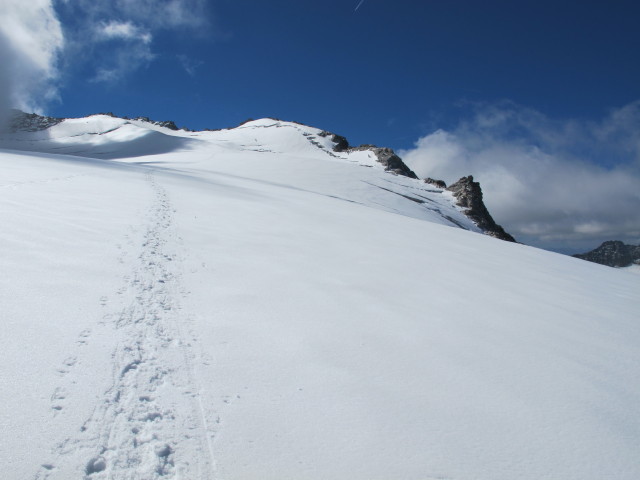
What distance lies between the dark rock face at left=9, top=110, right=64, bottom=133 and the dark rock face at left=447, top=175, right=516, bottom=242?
326 ft

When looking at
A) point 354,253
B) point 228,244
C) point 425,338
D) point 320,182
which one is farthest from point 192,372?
point 320,182

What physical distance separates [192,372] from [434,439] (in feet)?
6.75

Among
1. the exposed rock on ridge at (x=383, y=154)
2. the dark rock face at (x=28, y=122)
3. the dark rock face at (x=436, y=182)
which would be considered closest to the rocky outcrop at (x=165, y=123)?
the dark rock face at (x=28, y=122)

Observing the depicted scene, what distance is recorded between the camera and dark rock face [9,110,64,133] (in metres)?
97.9

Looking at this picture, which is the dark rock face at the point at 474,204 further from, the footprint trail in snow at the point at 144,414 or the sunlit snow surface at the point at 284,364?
the footprint trail in snow at the point at 144,414

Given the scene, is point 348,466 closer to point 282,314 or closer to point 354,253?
point 282,314

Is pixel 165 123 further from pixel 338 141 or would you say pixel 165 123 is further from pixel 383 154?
pixel 383 154

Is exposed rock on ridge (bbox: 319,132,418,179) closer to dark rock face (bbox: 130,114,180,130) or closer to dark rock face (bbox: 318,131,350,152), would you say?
dark rock face (bbox: 318,131,350,152)

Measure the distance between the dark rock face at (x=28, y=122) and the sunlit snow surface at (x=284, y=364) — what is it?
4474 inches

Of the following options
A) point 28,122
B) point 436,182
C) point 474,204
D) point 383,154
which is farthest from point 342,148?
point 28,122

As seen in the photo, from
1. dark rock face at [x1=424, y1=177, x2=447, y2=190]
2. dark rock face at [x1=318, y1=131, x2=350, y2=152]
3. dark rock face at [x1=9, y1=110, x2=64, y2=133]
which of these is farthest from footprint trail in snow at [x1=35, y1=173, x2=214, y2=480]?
dark rock face at [x1=9, y1=110, x2=64, y2=133]

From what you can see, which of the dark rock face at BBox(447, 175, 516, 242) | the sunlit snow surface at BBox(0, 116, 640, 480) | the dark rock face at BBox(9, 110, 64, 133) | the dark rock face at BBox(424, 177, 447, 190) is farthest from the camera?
the dark rock face at BBox(9, 110, 64, 133)

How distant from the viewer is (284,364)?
3.56 metres

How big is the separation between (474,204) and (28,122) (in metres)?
119
